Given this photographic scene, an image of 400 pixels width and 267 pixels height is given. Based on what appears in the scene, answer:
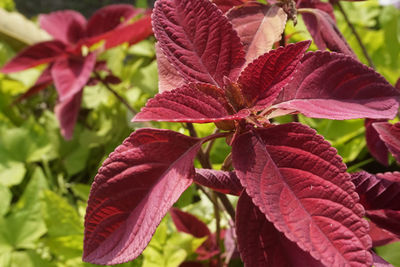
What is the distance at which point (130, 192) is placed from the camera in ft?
1.30

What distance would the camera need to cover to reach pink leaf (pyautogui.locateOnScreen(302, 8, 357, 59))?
525 millimetres

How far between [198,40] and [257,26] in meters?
0.10

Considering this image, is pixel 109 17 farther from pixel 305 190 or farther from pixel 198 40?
pixel 305 190

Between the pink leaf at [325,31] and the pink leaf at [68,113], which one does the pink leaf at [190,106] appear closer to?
the pink leaf at [325,31]

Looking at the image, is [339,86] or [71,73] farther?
[71,73]

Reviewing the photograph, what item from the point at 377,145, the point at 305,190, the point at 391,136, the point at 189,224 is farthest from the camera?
the point at 189,224

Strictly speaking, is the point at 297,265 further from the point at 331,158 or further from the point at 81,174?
the point at 81,174

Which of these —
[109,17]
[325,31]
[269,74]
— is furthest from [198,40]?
[109,17]

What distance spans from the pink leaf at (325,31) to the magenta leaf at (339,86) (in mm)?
97

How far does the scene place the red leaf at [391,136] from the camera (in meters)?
0.48

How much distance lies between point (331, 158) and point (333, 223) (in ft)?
0.17

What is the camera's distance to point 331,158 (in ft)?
1.20

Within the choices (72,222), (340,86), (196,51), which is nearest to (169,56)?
(196,51)

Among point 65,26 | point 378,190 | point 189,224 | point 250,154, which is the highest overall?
point 65,26
